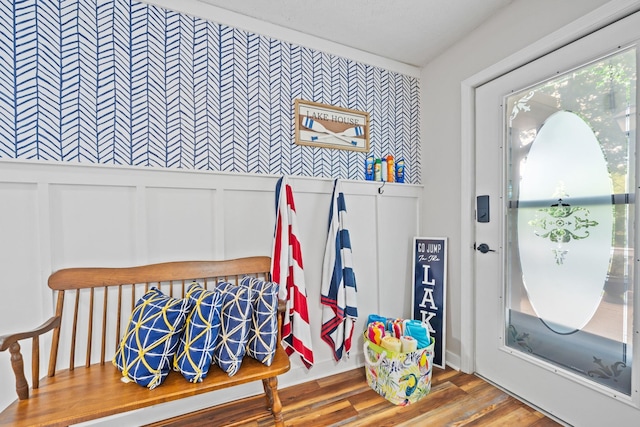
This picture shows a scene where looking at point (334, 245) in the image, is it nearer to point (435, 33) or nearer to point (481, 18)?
point (435, 33)

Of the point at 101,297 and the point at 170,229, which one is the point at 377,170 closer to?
the point at 170,229

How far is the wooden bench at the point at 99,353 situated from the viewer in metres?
0.99

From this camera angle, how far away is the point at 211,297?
1219 mm

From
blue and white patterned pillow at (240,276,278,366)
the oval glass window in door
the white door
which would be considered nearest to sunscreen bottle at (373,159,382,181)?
the white door

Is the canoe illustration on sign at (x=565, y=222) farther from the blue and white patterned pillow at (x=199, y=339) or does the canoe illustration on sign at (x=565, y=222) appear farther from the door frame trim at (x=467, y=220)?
the blue and white patterned pillow at (x=199, y=339)

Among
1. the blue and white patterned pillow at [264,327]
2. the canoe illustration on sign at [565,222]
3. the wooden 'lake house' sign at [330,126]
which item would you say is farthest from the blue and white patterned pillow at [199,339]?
the canoe illustration on sign at [565,222]

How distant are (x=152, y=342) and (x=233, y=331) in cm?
32

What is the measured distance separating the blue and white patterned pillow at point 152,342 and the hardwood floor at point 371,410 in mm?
602

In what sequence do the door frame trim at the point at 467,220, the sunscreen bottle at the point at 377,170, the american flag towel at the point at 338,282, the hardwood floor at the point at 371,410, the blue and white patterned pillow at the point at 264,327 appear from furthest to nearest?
1. the sunscreen bottle at the point at 377,170
2. the door frame trim at the point at 467,220
3. the american flag towel at the point at 338,282
4. the hardwood floor at the point at 371,410
5. the blue and white patterned pillow at the point at 264,327

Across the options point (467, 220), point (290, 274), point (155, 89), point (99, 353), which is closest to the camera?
point (99, 353)

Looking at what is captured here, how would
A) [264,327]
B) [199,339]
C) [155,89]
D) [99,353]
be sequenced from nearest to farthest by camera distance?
[199,339] < [264,327] < [99,353] < [155,89]

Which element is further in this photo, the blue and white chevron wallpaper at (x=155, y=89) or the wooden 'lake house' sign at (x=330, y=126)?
the wooden 'lake house' sign at (x=330, y=126)

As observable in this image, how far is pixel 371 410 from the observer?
5.16 ft

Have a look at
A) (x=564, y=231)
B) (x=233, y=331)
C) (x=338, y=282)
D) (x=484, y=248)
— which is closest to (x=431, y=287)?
(x=484, y=248)
